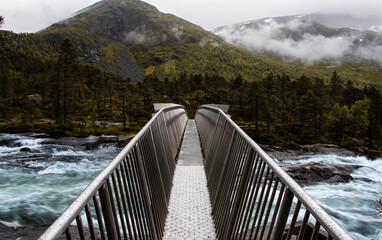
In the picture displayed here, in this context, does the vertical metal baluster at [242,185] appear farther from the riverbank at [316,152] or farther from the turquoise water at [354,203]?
the riverbank at [316,152]

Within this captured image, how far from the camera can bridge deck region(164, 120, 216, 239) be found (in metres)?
4.03

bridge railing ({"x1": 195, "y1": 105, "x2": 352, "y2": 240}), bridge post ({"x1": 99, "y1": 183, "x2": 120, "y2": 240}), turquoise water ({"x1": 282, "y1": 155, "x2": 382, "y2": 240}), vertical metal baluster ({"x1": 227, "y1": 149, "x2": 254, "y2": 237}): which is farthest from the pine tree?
bridge post ({"x1": 99, "y1": 183, "x2": 120, "y2": 240})

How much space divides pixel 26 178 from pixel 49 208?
19.2ft

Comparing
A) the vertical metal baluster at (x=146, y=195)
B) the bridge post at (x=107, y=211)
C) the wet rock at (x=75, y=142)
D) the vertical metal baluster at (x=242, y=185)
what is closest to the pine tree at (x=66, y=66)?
the wet rock at (x=75, y=142)

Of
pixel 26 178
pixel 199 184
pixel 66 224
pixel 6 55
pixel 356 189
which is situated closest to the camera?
pixel 66 224

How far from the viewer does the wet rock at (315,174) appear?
19022 millimetres

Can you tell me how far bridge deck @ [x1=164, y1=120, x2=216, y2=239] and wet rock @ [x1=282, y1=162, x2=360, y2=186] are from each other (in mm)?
13404

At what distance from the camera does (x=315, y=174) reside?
1988 cm

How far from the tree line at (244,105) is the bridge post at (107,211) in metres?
41.4

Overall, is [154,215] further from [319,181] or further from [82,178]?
[319,181]

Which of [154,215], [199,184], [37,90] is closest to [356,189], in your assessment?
[199,184]

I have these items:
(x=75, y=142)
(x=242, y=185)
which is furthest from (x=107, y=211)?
(x=75, y=142)

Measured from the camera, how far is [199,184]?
243 inches

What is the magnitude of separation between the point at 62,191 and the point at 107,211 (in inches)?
557
